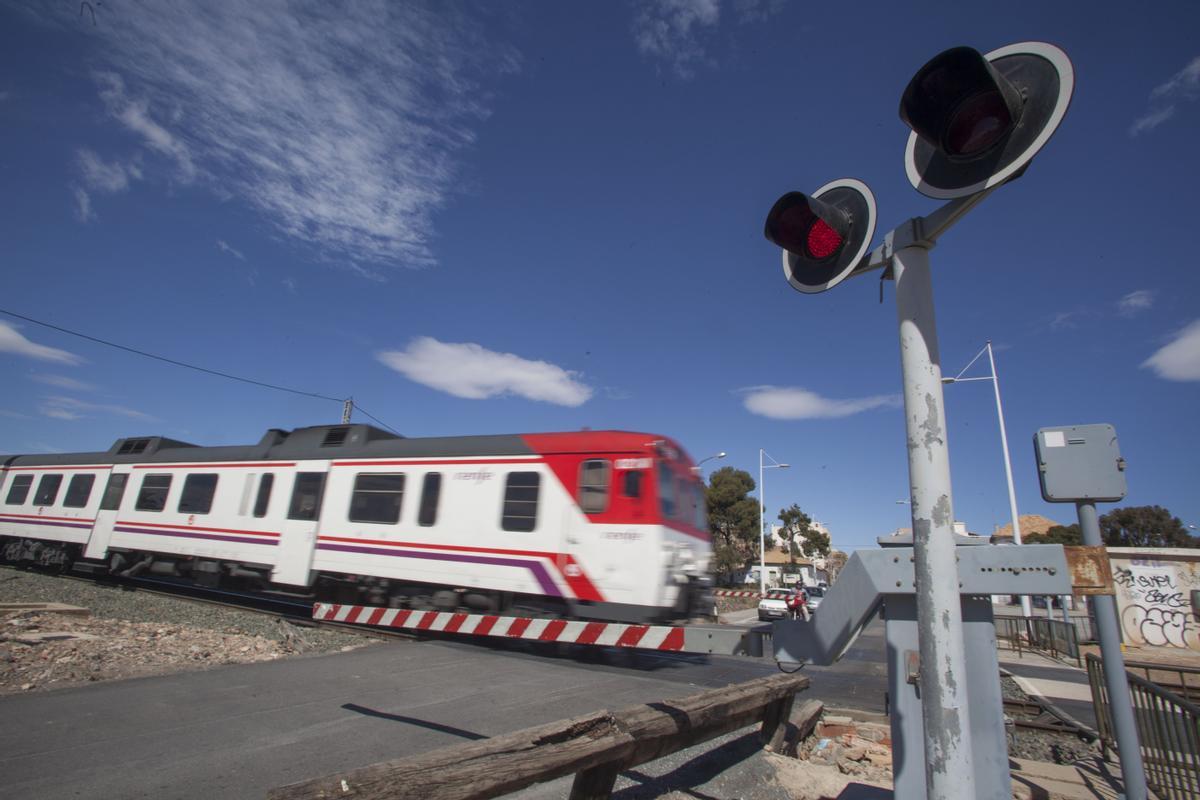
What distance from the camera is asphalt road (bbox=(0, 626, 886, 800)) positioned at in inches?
166

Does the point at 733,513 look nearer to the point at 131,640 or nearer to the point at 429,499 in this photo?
the point at 429,499

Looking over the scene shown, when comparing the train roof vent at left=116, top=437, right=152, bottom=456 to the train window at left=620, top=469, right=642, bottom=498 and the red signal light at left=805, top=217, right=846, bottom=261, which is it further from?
the red signal light at left=805, top=217, right=846, bottom=261

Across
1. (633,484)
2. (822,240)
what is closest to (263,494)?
(633,484)

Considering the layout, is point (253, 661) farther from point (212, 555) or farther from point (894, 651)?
point (894, 651)

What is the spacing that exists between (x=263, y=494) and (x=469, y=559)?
5.78 metres

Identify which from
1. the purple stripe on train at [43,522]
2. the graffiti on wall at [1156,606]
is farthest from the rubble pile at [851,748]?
the purple stripe on train at [43,522]

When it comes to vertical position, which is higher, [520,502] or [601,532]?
[520,502]

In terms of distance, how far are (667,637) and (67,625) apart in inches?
401

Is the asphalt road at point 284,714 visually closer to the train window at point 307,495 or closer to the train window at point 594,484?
the train window at point 594,484

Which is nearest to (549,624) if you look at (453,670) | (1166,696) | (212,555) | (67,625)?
(453,670)

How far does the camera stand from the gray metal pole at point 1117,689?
350 cm

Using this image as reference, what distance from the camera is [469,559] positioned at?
9.66 meters

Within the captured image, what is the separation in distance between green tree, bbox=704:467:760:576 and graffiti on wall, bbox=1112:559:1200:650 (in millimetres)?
27378

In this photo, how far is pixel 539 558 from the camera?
9070 millimetres
